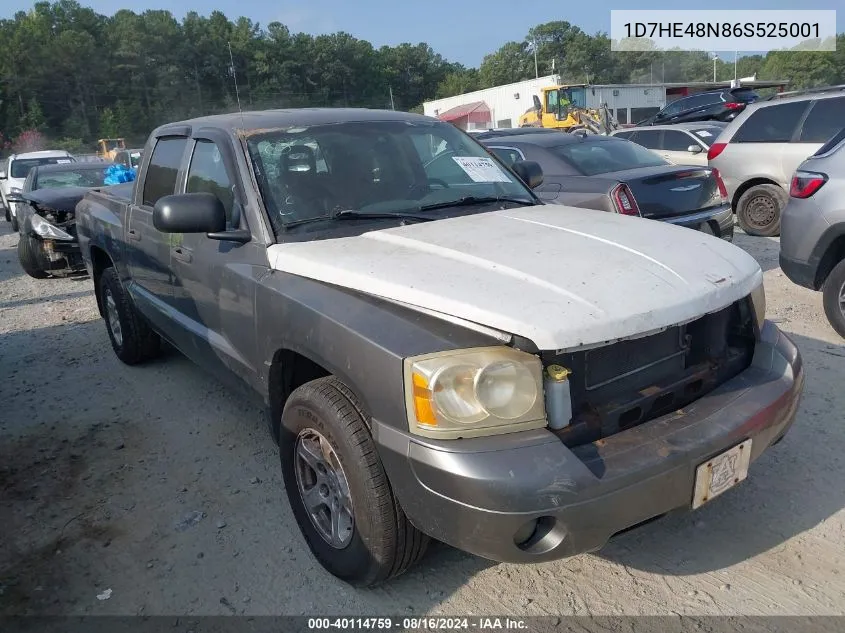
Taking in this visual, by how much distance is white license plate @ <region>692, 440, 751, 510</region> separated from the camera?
7.25ft

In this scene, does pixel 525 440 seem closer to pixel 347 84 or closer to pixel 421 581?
pixel 421 581

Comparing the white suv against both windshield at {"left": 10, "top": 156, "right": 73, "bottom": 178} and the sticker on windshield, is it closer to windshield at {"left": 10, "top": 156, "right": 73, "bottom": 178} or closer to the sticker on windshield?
windshield at {"left": 10, "top": 156, "right": 73, "bottom": 178}

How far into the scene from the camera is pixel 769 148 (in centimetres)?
837

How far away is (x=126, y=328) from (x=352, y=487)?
3.42 meters

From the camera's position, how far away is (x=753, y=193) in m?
8.67

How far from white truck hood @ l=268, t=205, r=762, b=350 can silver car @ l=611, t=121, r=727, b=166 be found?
913 cm

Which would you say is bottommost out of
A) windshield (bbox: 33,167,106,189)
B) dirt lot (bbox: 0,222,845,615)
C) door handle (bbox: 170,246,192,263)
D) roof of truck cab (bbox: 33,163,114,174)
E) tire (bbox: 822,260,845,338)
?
dirt lot (bbox: 0,222,845,615)

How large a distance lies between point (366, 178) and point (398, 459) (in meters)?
1.64

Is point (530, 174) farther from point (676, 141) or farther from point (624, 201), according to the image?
point (676, 141)

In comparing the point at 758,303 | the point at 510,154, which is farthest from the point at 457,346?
the point at 510,154

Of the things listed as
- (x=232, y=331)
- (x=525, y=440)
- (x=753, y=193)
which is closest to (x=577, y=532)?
(x=525, y=440)

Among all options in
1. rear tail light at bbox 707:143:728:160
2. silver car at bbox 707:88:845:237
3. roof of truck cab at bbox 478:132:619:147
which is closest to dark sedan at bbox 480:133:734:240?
roof of truck cab at bbox 478:132:619:147

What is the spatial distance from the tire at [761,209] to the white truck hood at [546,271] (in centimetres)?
643

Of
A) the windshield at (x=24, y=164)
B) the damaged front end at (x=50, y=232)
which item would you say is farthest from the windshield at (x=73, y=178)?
the windshield at (x=24, y=164)
